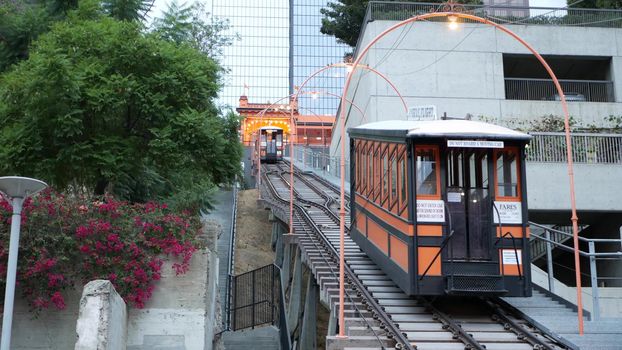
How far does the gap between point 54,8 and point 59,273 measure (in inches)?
423

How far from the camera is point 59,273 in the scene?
10445 millimetres

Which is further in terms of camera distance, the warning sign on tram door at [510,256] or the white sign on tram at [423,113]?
the white sign on tram at [423,113]

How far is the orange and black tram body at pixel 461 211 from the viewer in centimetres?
1016

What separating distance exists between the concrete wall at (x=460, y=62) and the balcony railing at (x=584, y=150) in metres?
5.98

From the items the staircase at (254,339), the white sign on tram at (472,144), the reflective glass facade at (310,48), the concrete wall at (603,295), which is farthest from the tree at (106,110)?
the reflective glass facade at (310,48)

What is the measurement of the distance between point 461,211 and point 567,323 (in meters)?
2.60

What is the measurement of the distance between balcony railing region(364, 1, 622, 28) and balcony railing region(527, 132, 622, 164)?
362 inches

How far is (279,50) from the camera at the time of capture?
133250 millimetres

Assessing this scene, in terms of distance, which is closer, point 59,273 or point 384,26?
point 59,273

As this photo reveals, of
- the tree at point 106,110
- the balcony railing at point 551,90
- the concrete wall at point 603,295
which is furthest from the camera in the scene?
the balcony railing at point 551,90

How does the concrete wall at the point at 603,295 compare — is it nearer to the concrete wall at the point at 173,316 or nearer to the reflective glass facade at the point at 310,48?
the concrete wall at the point at 173,316

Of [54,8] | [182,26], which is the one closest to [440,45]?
[182,26]

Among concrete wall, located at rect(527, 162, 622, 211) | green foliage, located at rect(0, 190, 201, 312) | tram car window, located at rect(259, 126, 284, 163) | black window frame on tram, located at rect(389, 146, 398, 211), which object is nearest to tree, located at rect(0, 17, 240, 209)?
green foliage, located at rect(0, 190, 201, 312)

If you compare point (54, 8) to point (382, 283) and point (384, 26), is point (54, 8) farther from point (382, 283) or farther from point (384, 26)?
point (384, 26)
